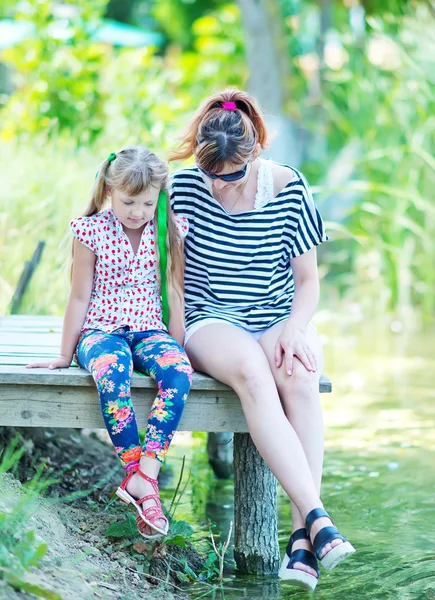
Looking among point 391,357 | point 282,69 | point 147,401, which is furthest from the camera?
point 282,69

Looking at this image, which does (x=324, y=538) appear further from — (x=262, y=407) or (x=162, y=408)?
(x=162, y=408)

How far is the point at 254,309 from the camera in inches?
132

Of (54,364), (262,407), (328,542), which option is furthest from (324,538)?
(54,364)

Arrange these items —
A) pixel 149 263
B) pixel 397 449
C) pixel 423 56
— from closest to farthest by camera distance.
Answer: pixel 149 263 < pixel 397 449 < pixel 423 56

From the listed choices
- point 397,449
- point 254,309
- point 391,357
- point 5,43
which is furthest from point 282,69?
point 254,309

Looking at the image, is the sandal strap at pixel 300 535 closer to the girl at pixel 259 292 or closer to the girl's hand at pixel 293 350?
the girl at pixel 259 292

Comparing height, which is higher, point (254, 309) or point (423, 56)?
point (423, 56)

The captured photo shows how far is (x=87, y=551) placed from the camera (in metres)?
2.78

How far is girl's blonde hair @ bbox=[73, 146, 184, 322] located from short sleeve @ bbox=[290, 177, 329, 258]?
1.30 feet

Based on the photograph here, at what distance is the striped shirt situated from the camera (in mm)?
3350

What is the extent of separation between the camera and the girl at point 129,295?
9.73ft

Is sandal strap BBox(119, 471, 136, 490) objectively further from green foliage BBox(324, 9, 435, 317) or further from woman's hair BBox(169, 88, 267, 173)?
green foliage BBox(324, 9, 435, 317)

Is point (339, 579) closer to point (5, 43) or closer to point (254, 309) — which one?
point (254, 309)

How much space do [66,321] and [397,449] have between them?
2.18m
